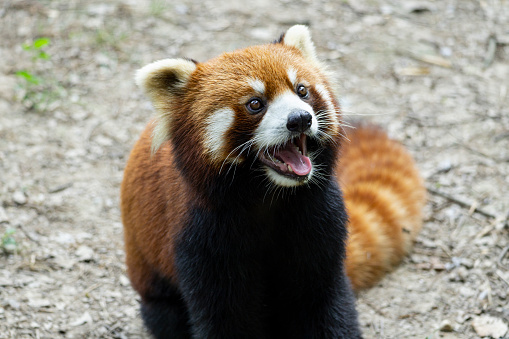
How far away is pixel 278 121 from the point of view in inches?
116

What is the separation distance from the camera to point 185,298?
3.53 meters

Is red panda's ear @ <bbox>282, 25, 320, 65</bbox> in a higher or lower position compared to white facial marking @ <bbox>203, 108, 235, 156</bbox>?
higher

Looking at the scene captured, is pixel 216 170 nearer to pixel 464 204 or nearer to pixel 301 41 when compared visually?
pixel 301 41

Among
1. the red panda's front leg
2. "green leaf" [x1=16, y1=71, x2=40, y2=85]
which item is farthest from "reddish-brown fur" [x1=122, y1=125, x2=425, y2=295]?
"green leaf" [x1=16, y1=71, x2=40, y2=85]

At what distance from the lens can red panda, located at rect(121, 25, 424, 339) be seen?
306 centimetres

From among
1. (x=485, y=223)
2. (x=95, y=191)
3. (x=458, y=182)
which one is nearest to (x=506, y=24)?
(x=458, y=182)

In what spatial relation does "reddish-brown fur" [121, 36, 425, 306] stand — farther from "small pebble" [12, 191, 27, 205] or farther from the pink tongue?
"small pebble" [12, 191, 27, 205]

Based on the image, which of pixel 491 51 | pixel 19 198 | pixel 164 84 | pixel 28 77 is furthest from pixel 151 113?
pixel 491 51

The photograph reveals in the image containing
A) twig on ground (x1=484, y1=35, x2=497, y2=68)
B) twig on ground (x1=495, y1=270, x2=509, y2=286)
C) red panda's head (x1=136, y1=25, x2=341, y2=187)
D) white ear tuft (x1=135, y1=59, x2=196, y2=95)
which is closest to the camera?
red panda's head (x1=136, y1=25, x2=341, y2=187)

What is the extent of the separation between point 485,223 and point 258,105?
245 cm

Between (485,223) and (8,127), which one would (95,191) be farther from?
(485,223)

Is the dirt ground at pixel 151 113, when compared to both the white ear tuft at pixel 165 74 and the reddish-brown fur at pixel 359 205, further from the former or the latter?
the white ear tuft at pixel 165 74

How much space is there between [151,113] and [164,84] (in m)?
2.74

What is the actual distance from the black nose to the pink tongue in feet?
0.59
